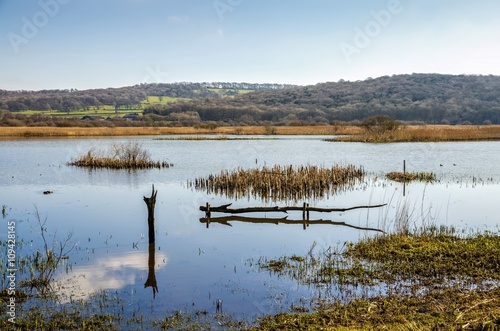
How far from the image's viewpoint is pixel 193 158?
4250 centimetres

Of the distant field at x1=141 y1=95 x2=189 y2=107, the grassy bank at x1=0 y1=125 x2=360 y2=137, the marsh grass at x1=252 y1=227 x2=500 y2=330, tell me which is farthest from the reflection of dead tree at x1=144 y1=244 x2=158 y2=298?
the distant field at x1=141 y1=95 x2=189 y2=107

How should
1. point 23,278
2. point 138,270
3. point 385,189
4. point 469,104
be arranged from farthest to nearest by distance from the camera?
point 469,104 → point 385,189 → point 138,270 → point 23,278

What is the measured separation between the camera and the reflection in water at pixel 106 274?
9855mm

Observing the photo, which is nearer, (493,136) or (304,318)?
(304,318)

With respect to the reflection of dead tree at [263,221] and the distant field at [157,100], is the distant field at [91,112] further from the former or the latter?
the reflection of dead tree at [263,221]

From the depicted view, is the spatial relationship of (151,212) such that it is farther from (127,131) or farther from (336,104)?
(336,104)

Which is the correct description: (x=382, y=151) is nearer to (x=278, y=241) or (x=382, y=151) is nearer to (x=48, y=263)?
(x=278, y=241)

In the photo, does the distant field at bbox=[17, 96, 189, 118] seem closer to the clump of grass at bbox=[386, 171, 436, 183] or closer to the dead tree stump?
the clump of grass at bbox=[386, 171, 436, 183]

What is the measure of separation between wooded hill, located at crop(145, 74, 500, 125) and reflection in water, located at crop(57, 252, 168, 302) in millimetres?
101362

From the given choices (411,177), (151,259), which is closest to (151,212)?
(151,259)

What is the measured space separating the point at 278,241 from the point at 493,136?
197ft

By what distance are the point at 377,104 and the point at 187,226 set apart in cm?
14071

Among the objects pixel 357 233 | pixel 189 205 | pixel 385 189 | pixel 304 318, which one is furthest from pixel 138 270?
pixel 385 189

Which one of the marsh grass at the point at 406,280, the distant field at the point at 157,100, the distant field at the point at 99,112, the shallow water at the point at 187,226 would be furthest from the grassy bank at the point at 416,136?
the distant field at the point at 157,100
